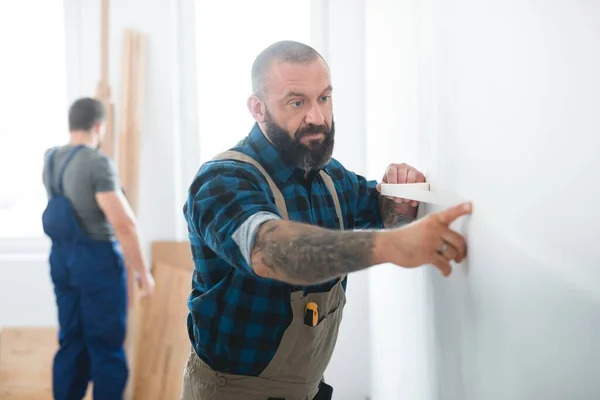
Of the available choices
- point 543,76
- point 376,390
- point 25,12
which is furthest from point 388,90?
point 25,12

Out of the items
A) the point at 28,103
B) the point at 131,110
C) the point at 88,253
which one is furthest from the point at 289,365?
the point at 28,103

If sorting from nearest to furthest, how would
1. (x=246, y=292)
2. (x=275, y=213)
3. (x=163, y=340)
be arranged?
(x=275, y=213) < (x=246, y=292) < (x=163, y=340)

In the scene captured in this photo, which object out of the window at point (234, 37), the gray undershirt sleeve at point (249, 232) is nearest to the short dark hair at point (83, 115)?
the window at point (234, 37)

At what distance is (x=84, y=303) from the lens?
243 cm

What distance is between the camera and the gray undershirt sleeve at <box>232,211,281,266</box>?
2.72 feet

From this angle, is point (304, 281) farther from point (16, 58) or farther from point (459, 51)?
point (16, 58)

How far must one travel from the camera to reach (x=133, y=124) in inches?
114

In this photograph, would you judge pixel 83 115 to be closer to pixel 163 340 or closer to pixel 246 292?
pixel 163 340

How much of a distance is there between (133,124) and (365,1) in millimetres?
1291

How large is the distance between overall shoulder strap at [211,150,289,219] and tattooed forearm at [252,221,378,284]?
29 centimetres

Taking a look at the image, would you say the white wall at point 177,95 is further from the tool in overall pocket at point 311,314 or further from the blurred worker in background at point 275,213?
the tool in overall pocket at point 311,314

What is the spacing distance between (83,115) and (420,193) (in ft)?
6.02

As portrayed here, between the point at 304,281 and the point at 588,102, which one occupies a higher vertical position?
the point at 588,102

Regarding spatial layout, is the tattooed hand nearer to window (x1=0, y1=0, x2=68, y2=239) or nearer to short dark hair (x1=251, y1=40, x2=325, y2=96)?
short dark hair (x1=251, y1=40, x2=325, y2=96)
